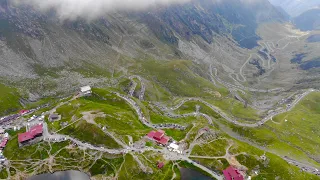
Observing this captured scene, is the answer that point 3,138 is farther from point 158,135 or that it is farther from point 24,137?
point 158,135

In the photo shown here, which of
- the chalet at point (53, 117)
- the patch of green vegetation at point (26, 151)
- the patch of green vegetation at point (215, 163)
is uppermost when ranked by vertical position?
the patch of green vegetation at point (215, 163)

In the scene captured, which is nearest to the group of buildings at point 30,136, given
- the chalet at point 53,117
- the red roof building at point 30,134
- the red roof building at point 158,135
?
the red roof building at point 30,134

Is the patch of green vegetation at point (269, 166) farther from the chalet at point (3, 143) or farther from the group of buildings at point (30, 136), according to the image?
the chalet at point (3, 143)

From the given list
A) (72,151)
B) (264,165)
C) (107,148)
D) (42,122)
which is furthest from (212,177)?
(42,122)

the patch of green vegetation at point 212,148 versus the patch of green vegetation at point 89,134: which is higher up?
the patch of green vegetation at point 212,148

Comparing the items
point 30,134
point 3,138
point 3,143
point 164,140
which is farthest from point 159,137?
point 3,138

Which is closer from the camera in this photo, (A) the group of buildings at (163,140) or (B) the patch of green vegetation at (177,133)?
(A) the group of buildings at (163,140)

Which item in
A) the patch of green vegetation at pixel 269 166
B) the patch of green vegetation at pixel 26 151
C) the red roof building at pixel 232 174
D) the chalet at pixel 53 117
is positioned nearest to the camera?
the red roof building at pixel 232 174

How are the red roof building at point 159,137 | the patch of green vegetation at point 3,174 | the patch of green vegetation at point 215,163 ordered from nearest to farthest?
the patch of green vegetation at point 3,174 → the patch of green vegetation at point 215,163 → the red roof building at point 159,137
